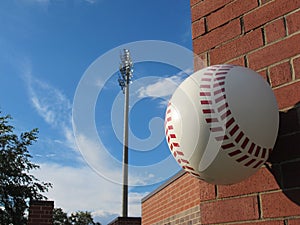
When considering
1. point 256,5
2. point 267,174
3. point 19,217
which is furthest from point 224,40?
point 19,217

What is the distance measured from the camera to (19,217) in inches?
742

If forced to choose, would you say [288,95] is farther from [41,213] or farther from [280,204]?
[41,213]

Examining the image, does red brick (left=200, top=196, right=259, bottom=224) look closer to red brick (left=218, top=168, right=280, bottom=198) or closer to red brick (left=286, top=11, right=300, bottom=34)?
red brick (left=218, top=168, right=280, bottom=198)

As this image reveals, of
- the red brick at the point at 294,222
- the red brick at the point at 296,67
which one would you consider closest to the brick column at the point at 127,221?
the red brick at the point at 294,222

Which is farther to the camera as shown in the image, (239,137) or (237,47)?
(237,47)

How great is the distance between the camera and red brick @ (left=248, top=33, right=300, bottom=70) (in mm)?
1982

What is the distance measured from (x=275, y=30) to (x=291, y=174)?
0.83m

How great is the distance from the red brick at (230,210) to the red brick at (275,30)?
907 mm

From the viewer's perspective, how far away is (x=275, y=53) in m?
2.07

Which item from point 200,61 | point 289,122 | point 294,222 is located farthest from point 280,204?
point 200,61

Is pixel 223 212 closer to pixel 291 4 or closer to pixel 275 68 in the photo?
→ pixel 275 68

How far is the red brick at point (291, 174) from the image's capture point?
1.82 metres

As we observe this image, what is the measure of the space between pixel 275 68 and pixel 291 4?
37cm

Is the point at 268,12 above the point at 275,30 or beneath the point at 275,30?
above
